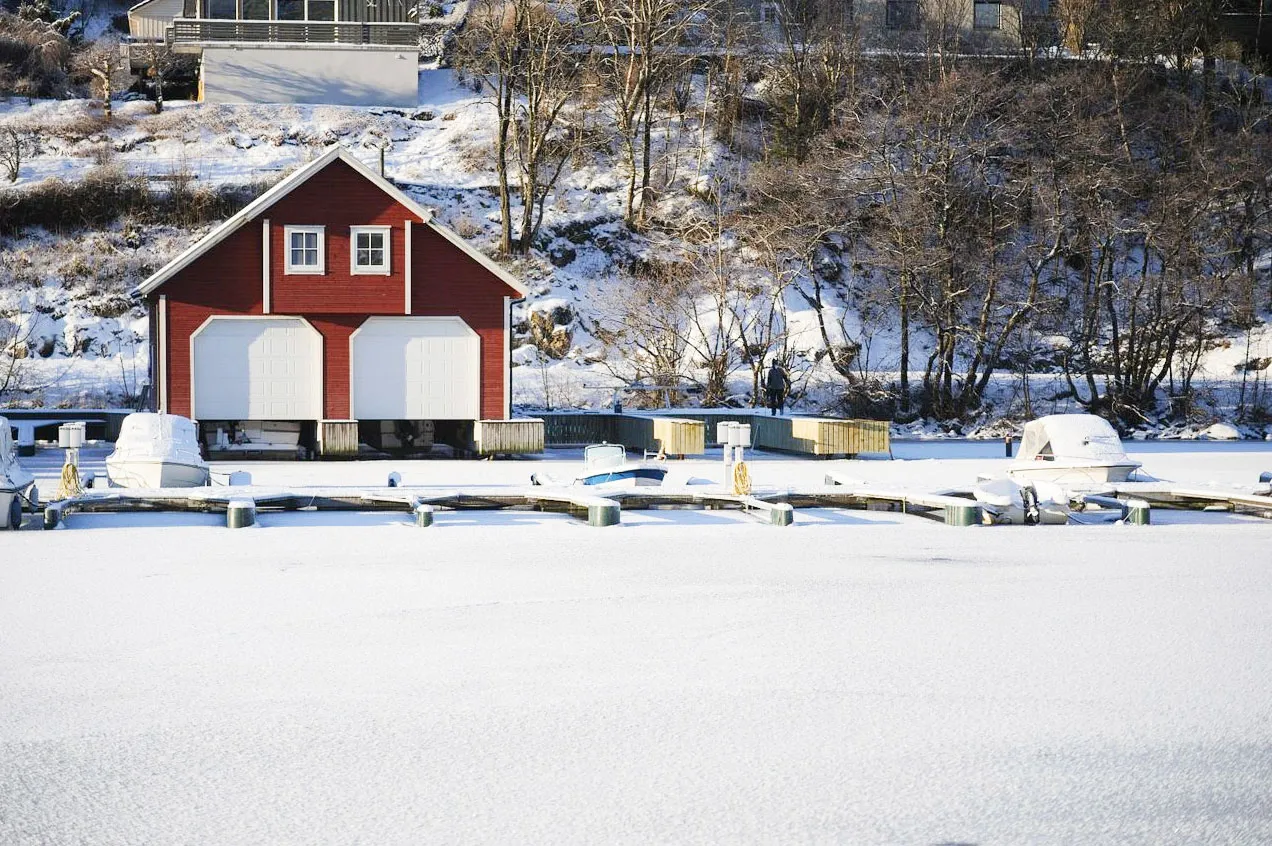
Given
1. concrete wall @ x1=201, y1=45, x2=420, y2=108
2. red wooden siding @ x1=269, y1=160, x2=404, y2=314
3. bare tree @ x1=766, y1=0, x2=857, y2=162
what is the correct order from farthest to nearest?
concrete wall @ x1=201, y1=45, x2=420, y2=108 → bare tree @ x1=766, y1=0, x2=857, y2=162 → red wooden siding @ x1=269, y1=160, x2=404, y2=314

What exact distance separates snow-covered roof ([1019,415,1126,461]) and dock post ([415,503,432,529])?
9.22 metres

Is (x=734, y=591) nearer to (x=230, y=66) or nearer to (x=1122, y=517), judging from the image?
(x=1122, y=517)

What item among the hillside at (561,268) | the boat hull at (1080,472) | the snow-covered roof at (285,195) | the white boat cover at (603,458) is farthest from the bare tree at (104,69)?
the boat hull at (1080,472)

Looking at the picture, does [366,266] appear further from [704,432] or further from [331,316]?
→ [704,432]

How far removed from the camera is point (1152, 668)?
8.22 m

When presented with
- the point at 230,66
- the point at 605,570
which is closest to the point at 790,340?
the point at 230,66

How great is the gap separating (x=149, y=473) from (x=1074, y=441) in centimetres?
1252

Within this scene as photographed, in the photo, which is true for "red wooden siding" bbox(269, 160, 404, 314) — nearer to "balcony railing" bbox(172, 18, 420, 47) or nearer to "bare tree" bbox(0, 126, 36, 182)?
"bare tree" bbox(0, 126, 36, 182)

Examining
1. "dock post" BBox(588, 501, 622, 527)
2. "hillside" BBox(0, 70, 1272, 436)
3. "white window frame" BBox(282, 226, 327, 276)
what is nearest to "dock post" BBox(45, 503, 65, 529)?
"dock post" BBox(588, 501, 622, 527)

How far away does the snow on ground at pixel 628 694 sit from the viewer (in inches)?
221

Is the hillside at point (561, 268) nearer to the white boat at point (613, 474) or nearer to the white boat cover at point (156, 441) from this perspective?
the white boat at point (613, 474)

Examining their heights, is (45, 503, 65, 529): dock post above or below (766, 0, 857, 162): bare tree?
below

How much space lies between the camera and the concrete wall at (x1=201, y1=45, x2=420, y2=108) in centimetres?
4906

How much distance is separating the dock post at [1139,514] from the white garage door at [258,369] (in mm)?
15075
